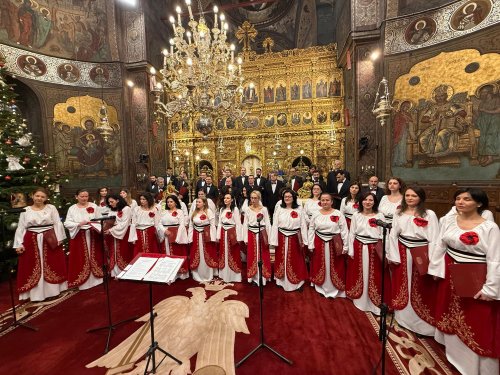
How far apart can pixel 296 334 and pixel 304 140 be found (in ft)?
40.3

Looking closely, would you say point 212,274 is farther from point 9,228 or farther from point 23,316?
point 9,228

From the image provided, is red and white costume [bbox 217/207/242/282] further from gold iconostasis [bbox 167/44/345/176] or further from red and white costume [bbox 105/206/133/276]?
gold iconostasis [bbox 167/44/345/176]

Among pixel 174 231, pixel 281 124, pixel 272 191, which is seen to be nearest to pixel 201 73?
pixel 174 231

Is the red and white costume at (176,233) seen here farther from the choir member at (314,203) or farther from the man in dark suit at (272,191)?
the man in dark suit at (272,191)

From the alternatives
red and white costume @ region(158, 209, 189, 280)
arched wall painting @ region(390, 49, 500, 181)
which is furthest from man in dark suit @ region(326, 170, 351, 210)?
red and white costume @ region(158, 209, 189, 280)

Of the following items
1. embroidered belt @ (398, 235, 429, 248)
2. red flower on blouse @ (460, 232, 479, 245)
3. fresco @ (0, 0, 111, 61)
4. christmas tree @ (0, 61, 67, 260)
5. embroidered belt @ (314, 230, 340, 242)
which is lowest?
embroidered belt @ (314, 230, 340, 242)

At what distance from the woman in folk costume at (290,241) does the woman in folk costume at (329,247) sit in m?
0.29

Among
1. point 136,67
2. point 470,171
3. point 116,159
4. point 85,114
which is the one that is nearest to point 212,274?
point 470,171

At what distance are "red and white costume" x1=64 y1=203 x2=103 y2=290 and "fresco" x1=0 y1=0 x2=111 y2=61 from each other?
10.3 metres

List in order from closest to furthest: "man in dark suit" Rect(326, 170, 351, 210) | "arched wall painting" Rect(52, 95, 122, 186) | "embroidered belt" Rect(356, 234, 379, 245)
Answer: "embroidered belt" Rect(356, 234, 379, 245)
"man in dark suit" Rect(326, 170, 351, 210)
"arched wall painting" Rect(52, 95, 122, 186)

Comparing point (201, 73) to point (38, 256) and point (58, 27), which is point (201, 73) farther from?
point (58, 27)

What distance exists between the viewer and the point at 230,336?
348 cm

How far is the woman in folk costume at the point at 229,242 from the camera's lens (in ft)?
17.4

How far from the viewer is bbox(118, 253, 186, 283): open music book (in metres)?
2.51
